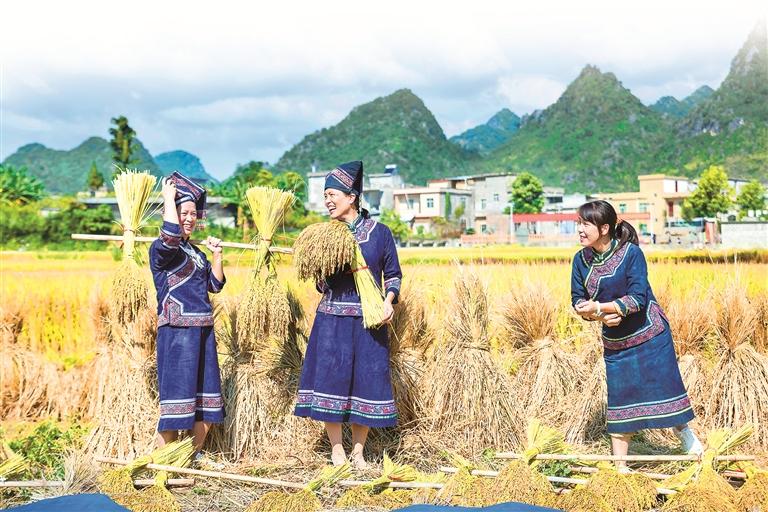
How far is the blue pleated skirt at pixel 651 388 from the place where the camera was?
4.29 metres

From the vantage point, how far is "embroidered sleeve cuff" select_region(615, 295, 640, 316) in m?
4.14

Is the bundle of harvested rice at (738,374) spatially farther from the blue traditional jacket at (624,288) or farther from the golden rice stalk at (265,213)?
the golden rice stalk at (265,213)

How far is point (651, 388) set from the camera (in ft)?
14.1

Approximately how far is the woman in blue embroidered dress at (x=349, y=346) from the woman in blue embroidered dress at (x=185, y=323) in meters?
0.64

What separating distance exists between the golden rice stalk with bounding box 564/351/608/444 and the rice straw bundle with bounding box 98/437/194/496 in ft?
9.05

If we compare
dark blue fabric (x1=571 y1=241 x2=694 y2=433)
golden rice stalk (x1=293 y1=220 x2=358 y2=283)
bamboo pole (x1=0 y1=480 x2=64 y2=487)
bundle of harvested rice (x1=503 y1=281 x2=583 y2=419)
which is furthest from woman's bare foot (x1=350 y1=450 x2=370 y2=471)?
bamboo pole (x1=0 y1=480 x2=64 y2=487)

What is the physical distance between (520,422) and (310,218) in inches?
1713

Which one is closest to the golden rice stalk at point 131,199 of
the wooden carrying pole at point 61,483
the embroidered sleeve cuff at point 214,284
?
the embroidered sleeve cuff at point 214,284

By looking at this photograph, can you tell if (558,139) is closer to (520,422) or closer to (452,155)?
(452,155)

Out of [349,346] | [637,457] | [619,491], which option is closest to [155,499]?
[349,346]

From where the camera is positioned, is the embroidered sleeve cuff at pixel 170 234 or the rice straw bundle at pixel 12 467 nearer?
the rice straw bundle at pixel 12 467

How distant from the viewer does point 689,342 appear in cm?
574

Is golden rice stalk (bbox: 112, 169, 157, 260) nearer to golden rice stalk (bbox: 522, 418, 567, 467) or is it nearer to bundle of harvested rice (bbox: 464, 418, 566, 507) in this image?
bundle of harvested rice (bbox: 464, 418, 566, 507)

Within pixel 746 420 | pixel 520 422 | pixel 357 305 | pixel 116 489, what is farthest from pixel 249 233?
pixel 746 420
